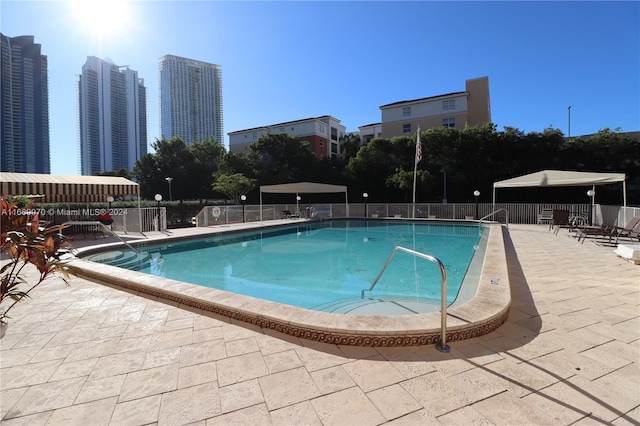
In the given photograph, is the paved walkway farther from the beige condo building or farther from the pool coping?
the beige condo building

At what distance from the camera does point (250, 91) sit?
14.6 metres

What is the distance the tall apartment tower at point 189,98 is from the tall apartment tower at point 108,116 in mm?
7122

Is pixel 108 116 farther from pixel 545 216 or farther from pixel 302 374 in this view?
pixel 302 374

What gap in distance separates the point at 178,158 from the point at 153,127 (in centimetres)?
2756

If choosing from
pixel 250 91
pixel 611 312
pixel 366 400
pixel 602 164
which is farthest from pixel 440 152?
pixel 366 400

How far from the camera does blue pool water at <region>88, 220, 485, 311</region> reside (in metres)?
5.21

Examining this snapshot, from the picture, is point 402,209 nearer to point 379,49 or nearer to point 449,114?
point 379,49

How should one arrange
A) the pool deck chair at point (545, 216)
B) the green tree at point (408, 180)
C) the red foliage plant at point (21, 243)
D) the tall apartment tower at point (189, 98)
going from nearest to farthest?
1. the red foliage plant at point (21, 243)
2. the pool deck chair at point (545, 216)
3. the green tree at point (408, 180)
4. the tall apartment tower at point (189, 98)

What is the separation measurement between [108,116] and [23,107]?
3534 cm

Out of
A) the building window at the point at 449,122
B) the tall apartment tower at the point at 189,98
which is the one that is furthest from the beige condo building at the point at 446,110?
the tall apartment tower at the point at 189,98

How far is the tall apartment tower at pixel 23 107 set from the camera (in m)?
9.65

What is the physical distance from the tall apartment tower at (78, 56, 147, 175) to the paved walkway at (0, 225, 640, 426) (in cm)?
4403

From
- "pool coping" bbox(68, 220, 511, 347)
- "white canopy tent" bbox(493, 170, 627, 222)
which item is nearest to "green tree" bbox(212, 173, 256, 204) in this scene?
"white canopy tent" bbox(493, 170, 627, 222)

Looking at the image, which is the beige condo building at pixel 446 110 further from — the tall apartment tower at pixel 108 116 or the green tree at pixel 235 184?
the tall apartment tower at pixel 108 116
